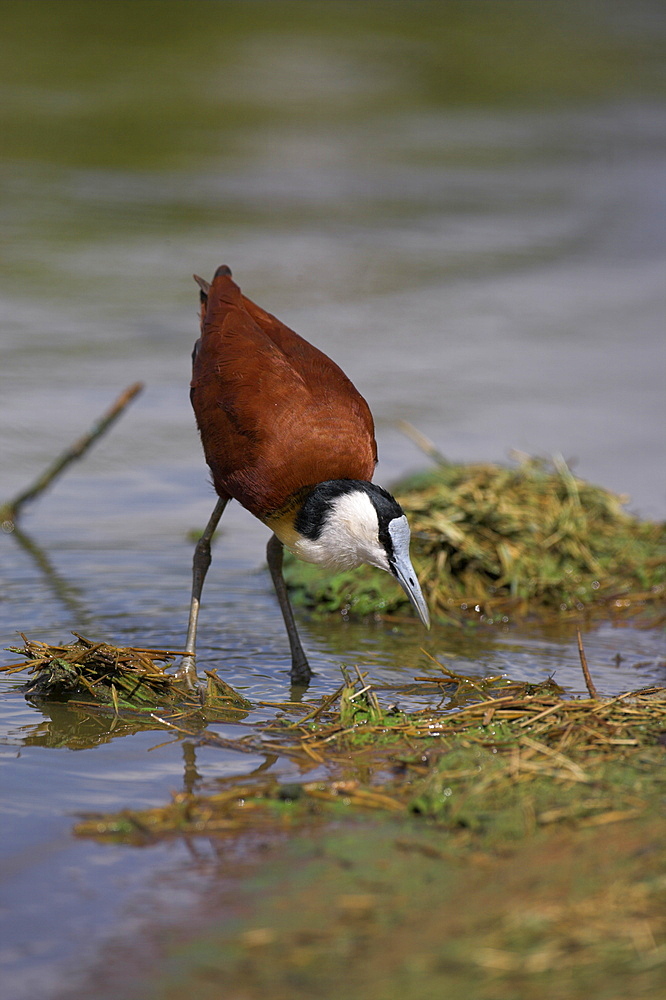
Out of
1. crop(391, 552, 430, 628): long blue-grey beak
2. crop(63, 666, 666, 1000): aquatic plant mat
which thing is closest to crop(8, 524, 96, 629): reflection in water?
crop(391, 552, 430, 628): long blue-grey beak

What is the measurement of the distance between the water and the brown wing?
84 cm

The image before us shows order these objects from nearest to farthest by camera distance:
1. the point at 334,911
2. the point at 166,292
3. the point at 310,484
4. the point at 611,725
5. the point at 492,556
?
the point at 334,911, the point at 611,725, the point at 310,484, the point at 492,556, the point at 166,292

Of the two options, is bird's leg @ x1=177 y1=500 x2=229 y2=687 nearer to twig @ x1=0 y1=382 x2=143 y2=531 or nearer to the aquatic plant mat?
the aquatic plant mat

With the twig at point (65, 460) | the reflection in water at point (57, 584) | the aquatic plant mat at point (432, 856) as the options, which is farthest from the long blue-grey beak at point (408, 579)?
the twig at point (65, 460)

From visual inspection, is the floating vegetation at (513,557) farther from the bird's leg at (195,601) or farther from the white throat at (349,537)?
the white throat at (349,537)

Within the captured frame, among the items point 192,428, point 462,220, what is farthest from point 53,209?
point 192,428

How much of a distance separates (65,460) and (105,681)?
3.08 metres

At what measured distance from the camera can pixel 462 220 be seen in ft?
46.3

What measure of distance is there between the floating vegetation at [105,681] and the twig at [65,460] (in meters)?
2.93

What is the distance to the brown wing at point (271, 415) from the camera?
202 inches

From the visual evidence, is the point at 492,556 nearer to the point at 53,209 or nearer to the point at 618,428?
the point at 618,428

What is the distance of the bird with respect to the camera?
493 cm

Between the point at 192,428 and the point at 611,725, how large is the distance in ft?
18.1

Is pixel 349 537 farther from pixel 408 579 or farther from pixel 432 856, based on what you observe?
pixel 432 856
